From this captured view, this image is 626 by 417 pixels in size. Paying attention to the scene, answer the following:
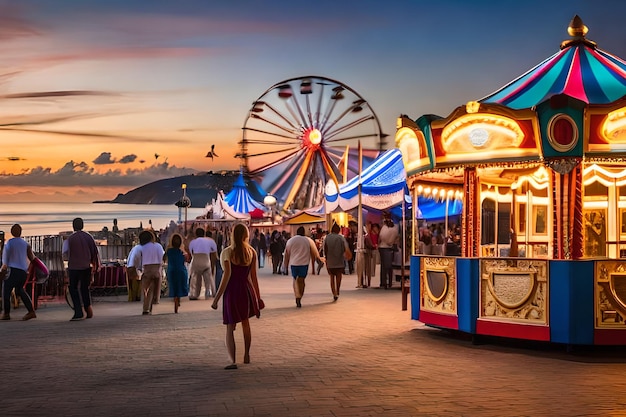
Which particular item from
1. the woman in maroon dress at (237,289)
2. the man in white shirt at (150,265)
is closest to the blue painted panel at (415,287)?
the woman in maroon dress at (237,289)

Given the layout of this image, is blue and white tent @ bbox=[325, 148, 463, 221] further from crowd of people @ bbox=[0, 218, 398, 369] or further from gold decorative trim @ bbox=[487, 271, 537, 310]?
gold decorative trim @ bbox=[487, 271, 537, 310]

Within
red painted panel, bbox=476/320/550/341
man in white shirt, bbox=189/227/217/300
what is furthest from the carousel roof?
man in white shirt, bbox=189/227/217/300

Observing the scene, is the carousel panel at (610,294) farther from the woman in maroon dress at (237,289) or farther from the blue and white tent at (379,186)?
the blue and white tent at (379,186)

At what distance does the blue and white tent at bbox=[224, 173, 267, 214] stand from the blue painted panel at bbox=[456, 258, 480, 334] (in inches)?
1642

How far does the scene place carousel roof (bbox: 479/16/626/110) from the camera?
11.7 m

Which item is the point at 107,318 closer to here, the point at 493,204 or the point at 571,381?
the point at 493,204

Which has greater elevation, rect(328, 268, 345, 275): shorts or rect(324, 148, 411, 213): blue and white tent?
rect(324, 148, 411, 213): blue and white tent

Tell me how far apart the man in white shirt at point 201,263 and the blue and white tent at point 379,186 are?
6831 mm

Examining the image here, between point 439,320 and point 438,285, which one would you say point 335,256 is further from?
point 439,320

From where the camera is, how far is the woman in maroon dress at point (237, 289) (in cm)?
923

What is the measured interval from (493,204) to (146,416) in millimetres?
9651

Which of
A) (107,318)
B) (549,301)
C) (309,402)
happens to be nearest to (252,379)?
(309,402)

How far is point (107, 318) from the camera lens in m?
14.9

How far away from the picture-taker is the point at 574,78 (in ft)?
40.2
